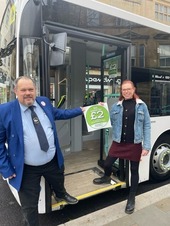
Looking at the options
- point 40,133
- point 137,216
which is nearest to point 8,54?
point 40,133

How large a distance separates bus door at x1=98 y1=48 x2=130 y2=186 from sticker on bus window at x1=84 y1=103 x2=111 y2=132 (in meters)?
0.77

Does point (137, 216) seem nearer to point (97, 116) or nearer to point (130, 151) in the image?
point (130, 151)

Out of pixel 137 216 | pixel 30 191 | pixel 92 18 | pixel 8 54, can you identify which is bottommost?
pixel 137 216

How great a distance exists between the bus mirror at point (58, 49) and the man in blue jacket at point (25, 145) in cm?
48

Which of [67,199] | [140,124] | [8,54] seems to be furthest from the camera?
[8,54]

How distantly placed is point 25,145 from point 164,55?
3.02 metres

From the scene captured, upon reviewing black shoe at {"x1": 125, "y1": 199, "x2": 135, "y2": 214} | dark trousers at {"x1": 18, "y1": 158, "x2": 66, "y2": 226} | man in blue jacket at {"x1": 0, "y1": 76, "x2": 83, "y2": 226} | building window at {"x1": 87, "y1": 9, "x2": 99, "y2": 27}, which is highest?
building window at {"x1": 87, "y1": 9, "x2": 99, "y2": 27}

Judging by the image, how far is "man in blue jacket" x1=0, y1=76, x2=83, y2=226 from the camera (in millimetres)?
2152

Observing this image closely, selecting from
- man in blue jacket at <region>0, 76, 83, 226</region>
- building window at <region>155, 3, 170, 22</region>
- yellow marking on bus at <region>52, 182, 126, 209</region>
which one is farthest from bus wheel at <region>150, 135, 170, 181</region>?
building window at <region>155, 3, 170, 22</region>

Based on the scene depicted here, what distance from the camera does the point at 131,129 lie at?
300 cm

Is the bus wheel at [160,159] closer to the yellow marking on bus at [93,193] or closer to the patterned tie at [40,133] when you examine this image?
the yellow marking on bus at [93,193]

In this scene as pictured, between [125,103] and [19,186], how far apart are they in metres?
1.75

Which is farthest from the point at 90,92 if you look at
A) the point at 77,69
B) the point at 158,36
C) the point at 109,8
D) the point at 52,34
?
the point at 52,34

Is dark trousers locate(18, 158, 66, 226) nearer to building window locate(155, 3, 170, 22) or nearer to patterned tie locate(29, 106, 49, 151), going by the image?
patterned tie locate(29, 106, 49, 151)
